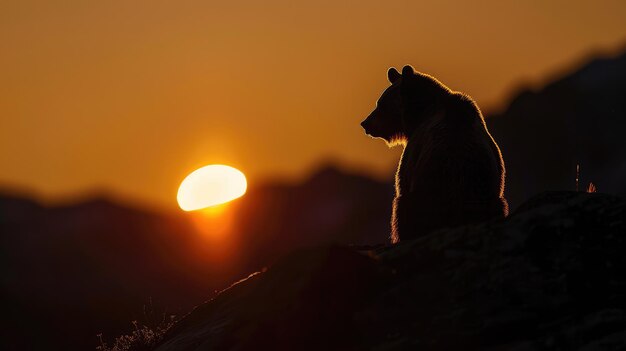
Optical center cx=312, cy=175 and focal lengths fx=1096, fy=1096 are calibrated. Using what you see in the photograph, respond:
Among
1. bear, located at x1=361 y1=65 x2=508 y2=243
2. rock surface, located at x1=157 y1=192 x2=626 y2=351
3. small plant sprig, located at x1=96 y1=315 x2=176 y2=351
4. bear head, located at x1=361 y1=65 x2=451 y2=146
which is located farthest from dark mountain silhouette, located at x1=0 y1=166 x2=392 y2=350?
rock surface, located at x1=157 y1=192 x2=626 y2=351

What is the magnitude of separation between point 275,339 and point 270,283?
0.84 m

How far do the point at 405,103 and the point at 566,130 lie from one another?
68.6 meters

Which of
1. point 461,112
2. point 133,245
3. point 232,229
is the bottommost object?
point 461,112

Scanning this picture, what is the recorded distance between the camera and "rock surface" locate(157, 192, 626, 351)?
28.3ft

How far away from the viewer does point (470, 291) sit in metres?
8.89

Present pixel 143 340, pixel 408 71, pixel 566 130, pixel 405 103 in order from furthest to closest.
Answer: pixel 566 130
pixel 408 71
pixel 405 103
pixel 143 340

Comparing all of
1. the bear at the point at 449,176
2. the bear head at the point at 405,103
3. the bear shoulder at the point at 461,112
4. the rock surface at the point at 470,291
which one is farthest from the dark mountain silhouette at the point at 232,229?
the rock surface at the point at 470,291

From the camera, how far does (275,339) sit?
29.9 feet

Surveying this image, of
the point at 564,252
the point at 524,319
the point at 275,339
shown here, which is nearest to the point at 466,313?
the point at 524,319

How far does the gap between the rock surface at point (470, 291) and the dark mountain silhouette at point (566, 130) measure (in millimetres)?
57819

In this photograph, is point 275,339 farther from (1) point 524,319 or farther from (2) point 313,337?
(1) point 524,319

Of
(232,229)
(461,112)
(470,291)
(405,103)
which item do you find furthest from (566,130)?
(470,291)

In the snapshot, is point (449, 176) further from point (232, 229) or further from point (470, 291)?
point (232, 229)

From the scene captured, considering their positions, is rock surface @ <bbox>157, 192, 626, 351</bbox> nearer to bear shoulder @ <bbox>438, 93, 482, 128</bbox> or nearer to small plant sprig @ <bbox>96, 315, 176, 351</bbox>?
small plant sprig @ <bbox>96, 315, 176, 351</bbox>
